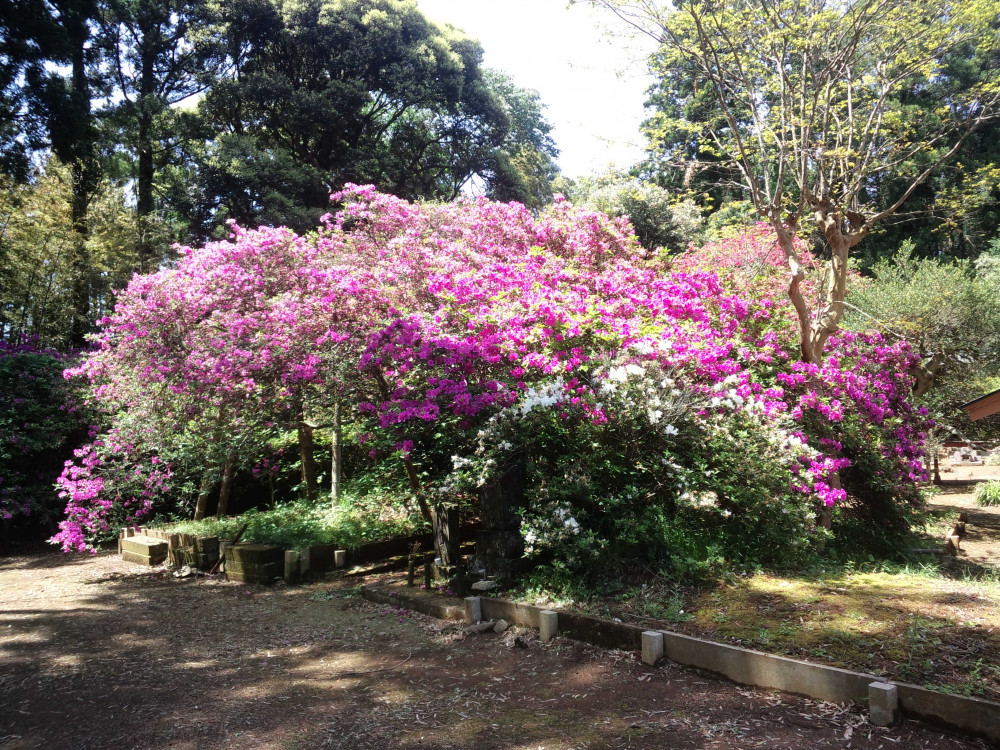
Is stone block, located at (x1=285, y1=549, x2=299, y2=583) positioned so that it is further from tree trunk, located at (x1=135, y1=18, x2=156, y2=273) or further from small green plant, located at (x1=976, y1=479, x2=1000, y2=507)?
small green plant, located at (x1=976, y1=479, x2=1000, y2=507)

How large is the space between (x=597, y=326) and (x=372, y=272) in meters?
2.83

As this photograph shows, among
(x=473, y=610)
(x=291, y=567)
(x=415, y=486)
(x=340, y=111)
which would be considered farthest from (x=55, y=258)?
(x=473, y=610)

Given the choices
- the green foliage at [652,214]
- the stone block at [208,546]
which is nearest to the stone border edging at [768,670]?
the stone block at [208,546]

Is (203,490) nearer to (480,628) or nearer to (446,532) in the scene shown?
(446,532)

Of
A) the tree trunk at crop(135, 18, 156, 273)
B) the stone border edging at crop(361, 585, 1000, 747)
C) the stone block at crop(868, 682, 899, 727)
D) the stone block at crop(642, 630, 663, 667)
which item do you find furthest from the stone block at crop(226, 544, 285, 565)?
the tree trunk at crop(135, 18, 156, 273)

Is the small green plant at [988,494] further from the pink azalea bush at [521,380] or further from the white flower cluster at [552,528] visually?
the white flower cluster at [552,528]

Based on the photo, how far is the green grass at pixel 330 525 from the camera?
695 centimetres

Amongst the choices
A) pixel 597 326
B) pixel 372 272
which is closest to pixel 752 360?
pixel 597 326

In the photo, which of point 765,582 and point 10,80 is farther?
point 10,80

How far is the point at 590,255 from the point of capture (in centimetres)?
878

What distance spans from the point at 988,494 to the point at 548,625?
41.2ft

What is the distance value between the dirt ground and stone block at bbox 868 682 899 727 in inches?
2.2

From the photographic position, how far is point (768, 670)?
3242 mm

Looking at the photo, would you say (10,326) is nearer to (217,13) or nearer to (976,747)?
(217,13)
